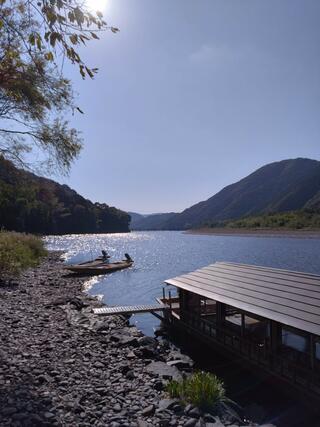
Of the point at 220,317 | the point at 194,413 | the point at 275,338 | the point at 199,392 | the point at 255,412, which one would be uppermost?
the point at 275,338

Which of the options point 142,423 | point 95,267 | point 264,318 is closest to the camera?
point 142,423

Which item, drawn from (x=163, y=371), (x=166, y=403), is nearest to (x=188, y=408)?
(x=166, y=403)

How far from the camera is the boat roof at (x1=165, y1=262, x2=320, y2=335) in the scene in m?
12.0

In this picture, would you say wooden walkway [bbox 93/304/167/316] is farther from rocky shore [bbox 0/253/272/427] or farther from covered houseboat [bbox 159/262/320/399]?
rocky shore [bbox 0/253/272/427]

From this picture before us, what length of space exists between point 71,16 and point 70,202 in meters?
184

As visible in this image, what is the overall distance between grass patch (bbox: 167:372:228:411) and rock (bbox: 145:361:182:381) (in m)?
1.77

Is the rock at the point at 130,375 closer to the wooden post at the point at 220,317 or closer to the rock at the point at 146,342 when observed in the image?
the rock at the point at 146,342

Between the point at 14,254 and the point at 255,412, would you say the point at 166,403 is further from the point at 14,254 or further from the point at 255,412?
the point at 14,254

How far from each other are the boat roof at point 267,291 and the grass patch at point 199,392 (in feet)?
10.1

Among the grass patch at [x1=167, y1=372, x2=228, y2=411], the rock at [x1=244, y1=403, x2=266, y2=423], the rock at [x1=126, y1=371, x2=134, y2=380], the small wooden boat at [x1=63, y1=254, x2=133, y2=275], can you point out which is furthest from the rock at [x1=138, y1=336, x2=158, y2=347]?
the small wooden boat at [x1=63, y1=254, x2=133, y2=275]

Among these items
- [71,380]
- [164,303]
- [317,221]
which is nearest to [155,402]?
[71,380]

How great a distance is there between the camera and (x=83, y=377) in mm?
10961

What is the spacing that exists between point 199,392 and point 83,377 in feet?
11.1

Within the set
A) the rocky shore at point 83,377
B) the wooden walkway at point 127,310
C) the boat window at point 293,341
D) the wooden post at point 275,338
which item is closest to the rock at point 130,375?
the rocky shore at point 83,377
